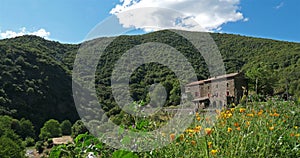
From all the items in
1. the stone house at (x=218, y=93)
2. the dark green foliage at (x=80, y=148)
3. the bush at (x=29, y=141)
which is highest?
the stone house at (x=218, y=93)

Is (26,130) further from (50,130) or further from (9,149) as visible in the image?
(9,149)

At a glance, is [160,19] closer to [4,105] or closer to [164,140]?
[164,140]

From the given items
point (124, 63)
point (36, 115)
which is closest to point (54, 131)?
point (36, 115)

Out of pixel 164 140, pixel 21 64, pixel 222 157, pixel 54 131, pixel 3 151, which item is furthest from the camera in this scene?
pixel 21 64

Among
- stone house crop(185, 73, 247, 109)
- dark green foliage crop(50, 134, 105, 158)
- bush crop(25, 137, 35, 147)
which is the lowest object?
bush crop(25, 137, 35, 147)

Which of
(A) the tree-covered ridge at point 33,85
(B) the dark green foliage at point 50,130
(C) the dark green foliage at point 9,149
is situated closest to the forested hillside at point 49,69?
(A) the tree-covered ridge at point 33,85

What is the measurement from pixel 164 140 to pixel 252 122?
899 mm

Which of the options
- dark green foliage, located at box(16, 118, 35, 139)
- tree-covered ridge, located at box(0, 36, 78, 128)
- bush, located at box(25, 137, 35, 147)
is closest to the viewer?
bush, located at box(25, 137, 35, 147)

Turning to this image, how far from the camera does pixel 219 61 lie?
3.16 meters

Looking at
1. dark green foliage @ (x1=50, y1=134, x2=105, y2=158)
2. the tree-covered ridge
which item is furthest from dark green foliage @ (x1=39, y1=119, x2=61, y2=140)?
dark green foliage @ (x1=50, y1=134, x2=105, y2=158)

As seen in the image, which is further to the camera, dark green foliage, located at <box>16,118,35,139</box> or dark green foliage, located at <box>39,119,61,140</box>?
dark green foliage, located at <box>39,119,61,140</box>

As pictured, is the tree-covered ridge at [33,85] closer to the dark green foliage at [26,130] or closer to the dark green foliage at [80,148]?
the dark green foliage at [26,130]

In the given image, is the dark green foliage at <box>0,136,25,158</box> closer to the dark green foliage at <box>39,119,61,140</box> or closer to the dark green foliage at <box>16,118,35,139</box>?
the dark green foliage at <box>39,119,61,140</box>

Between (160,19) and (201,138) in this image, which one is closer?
(201,138)
